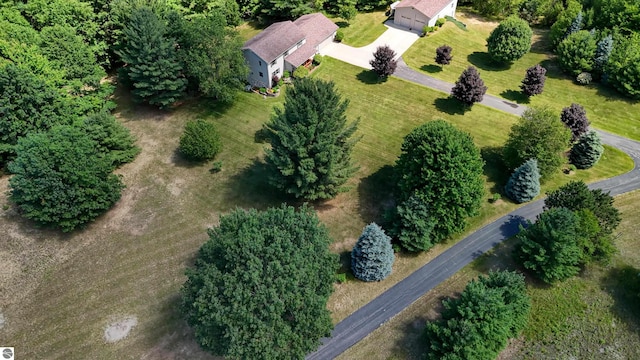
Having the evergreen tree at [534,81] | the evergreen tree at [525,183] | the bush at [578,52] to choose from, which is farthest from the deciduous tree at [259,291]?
the bush at [578,52]

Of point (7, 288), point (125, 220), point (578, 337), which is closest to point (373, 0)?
point (125, 220)

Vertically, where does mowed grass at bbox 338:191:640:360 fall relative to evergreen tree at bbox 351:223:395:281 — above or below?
below

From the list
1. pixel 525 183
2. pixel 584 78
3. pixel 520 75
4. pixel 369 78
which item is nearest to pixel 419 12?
pixel 369 78

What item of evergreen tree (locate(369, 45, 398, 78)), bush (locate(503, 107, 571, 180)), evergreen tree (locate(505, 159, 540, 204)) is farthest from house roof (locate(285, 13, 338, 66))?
evergreen tree (locate(505, 159, 540, 204))

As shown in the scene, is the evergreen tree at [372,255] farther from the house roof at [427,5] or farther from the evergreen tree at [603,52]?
the evergreen tree at [603,52]

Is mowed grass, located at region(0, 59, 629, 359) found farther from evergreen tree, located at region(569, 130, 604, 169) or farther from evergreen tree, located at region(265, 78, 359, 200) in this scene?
evergreen tree, located at region(265, 78, 359, 200)

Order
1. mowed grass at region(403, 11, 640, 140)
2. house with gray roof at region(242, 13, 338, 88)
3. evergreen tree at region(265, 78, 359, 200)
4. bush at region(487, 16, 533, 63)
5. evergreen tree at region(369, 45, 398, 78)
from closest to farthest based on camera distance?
1. evergreen tree at region(265, 78, 359, 200)
2. mowed grass at region(403, 11, 640, 140)
3. house with gray roof at region(242, 13, 338, 88)
4. evergreen tree at region(369, 45, 398, 78)
5. bush at region(487, 16, 533, 63)

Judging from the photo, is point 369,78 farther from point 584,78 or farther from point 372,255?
point 372,255
